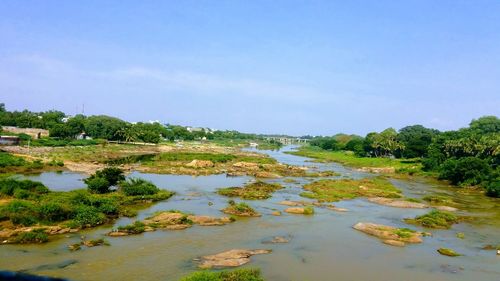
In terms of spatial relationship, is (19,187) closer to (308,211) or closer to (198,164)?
(308,211)

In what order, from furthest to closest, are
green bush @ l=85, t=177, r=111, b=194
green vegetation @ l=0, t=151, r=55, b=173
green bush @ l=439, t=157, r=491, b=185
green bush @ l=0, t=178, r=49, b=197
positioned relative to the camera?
green bush @ l=439, t=157, r=491, b=185, green vegetation @ l=0, t=151, r=55, b=173, green bush @ l=85, t=177, r=111, b=194, green bush @ l=0, t=178, r=49, b=197

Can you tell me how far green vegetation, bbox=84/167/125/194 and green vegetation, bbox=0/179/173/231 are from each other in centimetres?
131

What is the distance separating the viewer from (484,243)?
30.5m

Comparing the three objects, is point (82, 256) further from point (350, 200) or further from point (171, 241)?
point (350, 200)

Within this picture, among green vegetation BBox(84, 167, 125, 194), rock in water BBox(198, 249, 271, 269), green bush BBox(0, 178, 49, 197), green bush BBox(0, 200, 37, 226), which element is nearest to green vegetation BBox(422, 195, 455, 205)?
rock in water BBox(198, 249, 271, 269)

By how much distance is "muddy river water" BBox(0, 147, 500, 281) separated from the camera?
21.2 m

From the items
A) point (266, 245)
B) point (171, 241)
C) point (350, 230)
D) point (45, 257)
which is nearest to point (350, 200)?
point (350, 230)

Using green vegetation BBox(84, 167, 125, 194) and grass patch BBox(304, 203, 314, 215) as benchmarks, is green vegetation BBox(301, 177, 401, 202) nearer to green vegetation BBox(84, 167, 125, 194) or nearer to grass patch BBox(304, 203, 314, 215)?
grass patch BBox(304, 203, 314, 215)

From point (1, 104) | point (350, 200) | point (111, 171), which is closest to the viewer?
point (111, 171)

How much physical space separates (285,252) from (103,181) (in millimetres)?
22277

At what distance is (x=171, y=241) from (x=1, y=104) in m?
170

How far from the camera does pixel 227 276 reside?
19078mm

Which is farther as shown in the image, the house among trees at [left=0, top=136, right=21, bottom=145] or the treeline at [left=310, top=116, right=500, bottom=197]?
the house among trees at [left=0, top=136, right=21, bottom=145]

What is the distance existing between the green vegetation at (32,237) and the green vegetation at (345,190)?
29.9 metres
